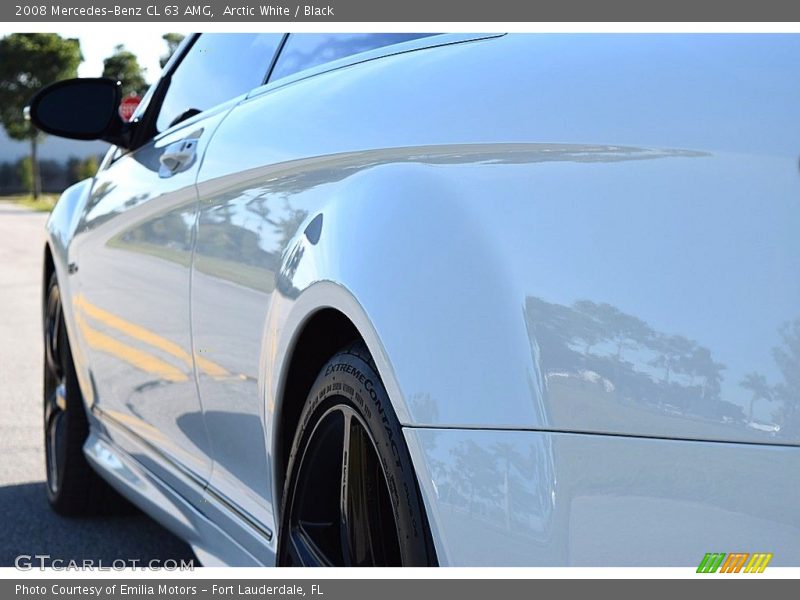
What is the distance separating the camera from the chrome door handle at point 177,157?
2.93m

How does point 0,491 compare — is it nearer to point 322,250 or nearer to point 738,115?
point 322,250

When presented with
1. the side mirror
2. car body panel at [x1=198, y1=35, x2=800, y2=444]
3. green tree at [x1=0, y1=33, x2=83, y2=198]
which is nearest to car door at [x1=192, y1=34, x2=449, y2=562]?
car body panel at [x1=198, y1=35, x2=800, y2=444]

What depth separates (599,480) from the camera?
1.38 m

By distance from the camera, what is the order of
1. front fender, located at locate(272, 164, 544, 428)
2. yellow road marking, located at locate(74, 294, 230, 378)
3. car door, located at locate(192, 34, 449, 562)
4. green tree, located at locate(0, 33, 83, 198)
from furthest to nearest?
green tree, located at locate(0, 33, 83, 198) → yellow road marking, located at locate(74, 294, 230, 378) → car door, located at locate(192, 34, 449, 562) → front fender, located at locate(272, 164, 544, 428)

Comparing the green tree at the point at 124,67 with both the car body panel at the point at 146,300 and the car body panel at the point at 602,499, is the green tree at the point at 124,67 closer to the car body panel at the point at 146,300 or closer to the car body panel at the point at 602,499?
the car body panel at the point at 146,300

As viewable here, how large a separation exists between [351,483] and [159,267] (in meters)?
1.09

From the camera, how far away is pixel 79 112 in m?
3.76

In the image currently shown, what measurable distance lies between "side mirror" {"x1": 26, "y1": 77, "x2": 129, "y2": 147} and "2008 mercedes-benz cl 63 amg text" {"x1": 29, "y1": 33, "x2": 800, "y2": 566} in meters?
1.17

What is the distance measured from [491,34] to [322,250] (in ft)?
1.46

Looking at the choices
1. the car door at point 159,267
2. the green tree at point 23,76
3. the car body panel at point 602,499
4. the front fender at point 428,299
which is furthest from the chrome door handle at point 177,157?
the green tree at point 23,76

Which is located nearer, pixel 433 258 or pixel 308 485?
pixel 433 258

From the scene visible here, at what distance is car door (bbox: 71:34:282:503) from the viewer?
276 cm

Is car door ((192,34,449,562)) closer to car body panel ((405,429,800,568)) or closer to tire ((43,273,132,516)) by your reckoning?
car body panel ((405,429,800,568))
